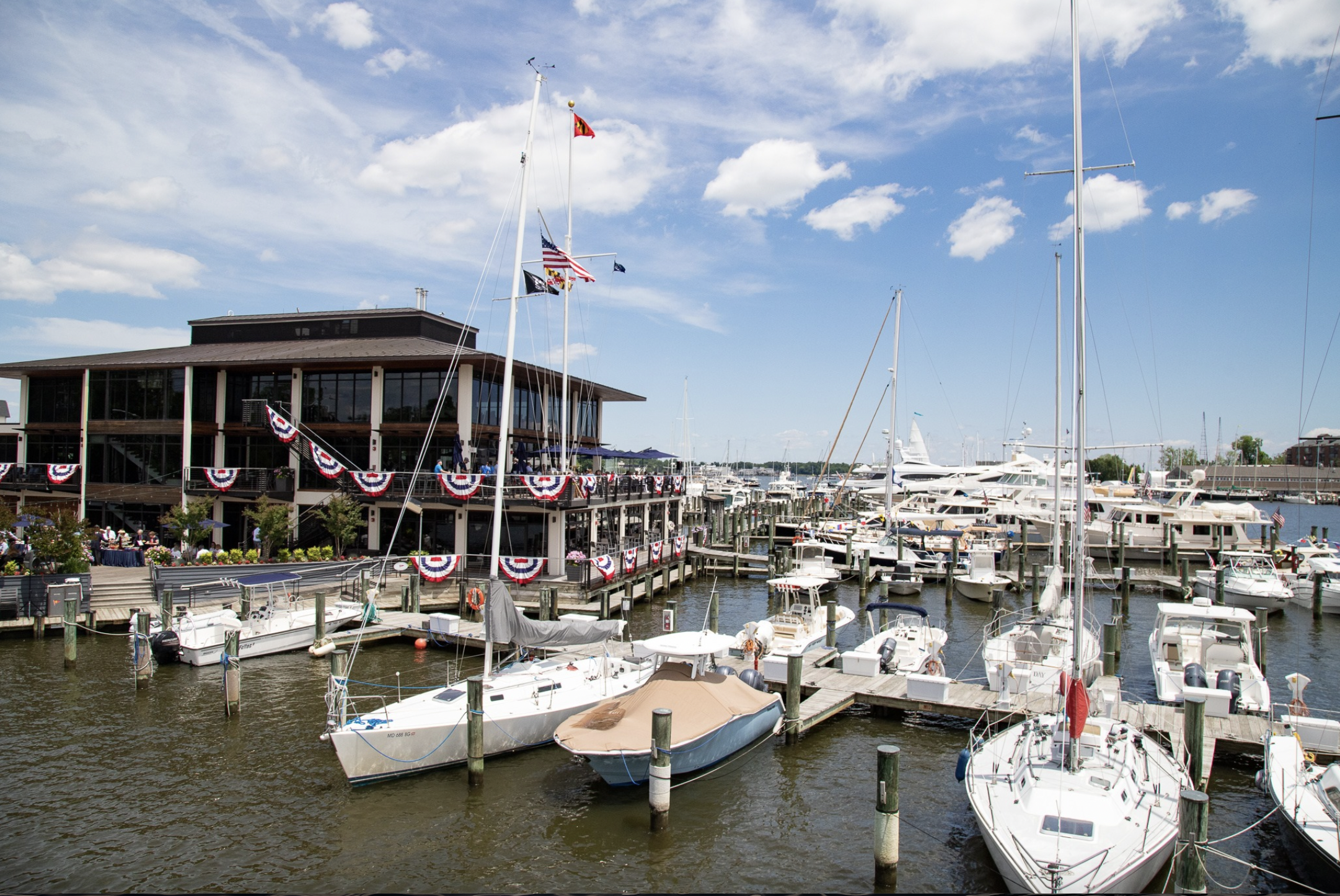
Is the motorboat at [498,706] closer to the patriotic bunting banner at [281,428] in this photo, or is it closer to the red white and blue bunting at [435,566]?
the red white and blue bunting at [435,566]

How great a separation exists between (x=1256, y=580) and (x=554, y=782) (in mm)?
34063

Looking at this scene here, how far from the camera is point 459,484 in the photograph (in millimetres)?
30922

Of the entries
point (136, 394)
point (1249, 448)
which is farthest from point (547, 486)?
point (1249, 448)

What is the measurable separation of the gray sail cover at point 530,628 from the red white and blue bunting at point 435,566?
11.8 m

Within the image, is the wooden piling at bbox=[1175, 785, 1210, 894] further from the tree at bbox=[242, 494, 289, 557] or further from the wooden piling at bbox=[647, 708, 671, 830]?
the tree at bbox=[242, 494, 289, 557]

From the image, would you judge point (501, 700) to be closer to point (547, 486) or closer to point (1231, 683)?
point (547, 486)

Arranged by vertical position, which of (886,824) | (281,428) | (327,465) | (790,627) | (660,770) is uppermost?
(281,428)

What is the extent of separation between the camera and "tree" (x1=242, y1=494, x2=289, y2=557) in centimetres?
3303

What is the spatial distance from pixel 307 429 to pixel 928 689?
1199 inches

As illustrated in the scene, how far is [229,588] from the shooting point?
28891 mm

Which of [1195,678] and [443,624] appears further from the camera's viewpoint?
[443,624]

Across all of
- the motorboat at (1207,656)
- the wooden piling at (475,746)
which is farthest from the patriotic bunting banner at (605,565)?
the motorboat at (1207,656)

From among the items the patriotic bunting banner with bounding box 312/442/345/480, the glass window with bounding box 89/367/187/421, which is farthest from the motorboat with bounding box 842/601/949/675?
the glass window with bounding box 89/367/187/421

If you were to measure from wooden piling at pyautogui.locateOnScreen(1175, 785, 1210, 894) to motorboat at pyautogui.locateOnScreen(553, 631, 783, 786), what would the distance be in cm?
776
